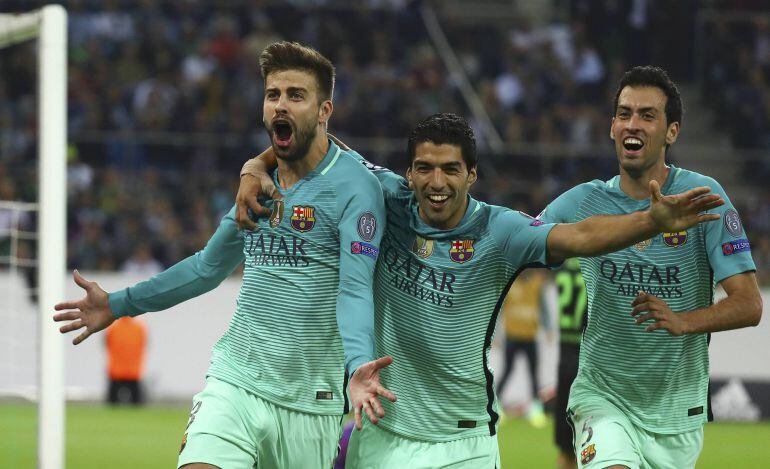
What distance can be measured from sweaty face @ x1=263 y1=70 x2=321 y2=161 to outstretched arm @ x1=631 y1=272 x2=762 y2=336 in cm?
164

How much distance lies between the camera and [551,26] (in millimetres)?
24453

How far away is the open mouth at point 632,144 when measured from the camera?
6.06 metres

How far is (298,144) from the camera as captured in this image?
5.89m

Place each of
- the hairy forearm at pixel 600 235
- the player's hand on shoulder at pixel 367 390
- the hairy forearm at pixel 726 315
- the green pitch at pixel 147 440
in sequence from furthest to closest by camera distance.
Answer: the green pitch at pixel 147 440
the hairy forearm at pixel 726 315
the hairy forearm at pixel 600 235
the player's hand on shoulder at pixel 367 390

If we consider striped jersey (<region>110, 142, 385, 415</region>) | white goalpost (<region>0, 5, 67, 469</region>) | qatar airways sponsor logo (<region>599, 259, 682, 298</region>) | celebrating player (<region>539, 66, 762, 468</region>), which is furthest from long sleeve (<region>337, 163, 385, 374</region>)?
white goalpost (<region>0, 5, 67, 469</region>)

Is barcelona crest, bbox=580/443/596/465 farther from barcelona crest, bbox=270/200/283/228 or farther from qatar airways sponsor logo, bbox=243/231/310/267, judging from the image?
barcelona crest, bbox=270/200/283/228

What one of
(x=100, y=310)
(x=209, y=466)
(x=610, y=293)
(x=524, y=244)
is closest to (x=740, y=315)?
(x=610, y=293)

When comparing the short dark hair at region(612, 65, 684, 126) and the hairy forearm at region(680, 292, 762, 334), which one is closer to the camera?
the hairy forearm at region(680, 292, 762, 334)

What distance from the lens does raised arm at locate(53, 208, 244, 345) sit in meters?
6.20

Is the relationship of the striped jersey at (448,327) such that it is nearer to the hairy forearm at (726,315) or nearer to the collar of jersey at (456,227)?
the collar of jersey at (456,227)

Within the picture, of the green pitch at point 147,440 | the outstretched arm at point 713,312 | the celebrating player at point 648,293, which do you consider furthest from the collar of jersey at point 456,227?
the green pitch at point 147,440

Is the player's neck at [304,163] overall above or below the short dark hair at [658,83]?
below

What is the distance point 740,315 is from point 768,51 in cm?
1888

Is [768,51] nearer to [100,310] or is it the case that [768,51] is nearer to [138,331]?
[138,331]
